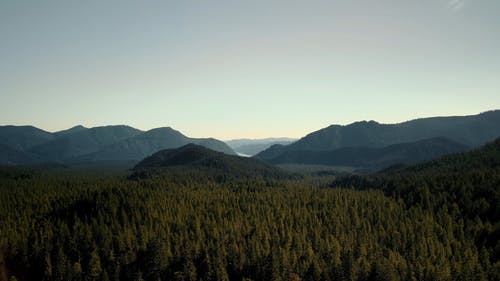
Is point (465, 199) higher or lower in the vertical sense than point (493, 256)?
higher

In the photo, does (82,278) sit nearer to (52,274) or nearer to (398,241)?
(52,274)

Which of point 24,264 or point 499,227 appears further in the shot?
point 499,227

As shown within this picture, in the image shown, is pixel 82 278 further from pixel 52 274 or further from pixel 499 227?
pixel 499 227

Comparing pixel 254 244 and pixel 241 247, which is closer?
pixel 241 247

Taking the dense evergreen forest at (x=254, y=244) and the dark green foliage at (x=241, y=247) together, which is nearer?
the dark green foliage at (x=241, y=247)

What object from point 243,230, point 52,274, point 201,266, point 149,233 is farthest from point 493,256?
point 52,274

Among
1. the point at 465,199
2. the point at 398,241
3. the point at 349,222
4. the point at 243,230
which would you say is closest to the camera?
the point at 398,241

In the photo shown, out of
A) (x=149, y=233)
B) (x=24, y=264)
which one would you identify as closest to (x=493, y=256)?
(x=149, y=233)

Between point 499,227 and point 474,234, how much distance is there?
10654 mm

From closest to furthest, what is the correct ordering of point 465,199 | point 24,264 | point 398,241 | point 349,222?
point 24,264, point 398,241, point 349,222, point 465,199

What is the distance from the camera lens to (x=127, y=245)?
486 ft

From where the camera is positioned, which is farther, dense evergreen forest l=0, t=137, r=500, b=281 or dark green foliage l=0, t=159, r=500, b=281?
dense evergreen forest l=0, t=137, r=500, b=281

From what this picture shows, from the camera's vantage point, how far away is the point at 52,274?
132875 mm

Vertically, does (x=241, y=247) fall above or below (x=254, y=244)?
above
